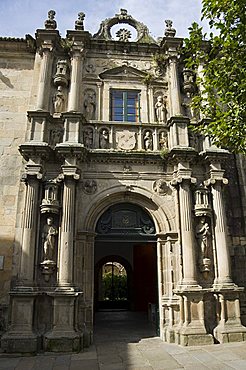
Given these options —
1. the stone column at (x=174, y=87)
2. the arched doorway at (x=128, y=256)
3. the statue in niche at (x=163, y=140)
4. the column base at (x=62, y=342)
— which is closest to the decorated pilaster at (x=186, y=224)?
the statue in niche at (x=163, y=140)

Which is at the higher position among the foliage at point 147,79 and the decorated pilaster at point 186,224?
the foliage at point 147,79

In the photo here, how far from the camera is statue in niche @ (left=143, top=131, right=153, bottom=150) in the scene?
10.2 m

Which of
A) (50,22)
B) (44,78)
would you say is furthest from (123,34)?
(44,78)

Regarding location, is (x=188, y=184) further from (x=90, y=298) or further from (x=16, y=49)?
(x=16, y=49)

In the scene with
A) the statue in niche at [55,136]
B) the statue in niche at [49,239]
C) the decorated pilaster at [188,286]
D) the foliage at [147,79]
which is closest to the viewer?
the decorated pilaster at [188,286]

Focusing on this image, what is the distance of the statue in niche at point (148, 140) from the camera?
10.2 metres

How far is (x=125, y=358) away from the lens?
22.7 ft

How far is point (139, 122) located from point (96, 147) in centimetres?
169

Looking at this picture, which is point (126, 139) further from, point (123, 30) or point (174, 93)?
point (123, 30)

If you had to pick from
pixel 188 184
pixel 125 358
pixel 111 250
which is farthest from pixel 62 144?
pixel 111 250

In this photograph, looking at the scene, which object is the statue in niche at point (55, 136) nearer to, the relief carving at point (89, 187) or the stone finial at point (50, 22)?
the relief carving at point (89, 187)

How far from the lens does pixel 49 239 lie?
8625mm

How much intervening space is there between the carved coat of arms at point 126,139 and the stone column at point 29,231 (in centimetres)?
265

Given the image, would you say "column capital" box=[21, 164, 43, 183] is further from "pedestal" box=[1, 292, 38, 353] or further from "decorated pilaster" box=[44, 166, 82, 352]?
"pedestal" box=[1, 292, 38, 353]
